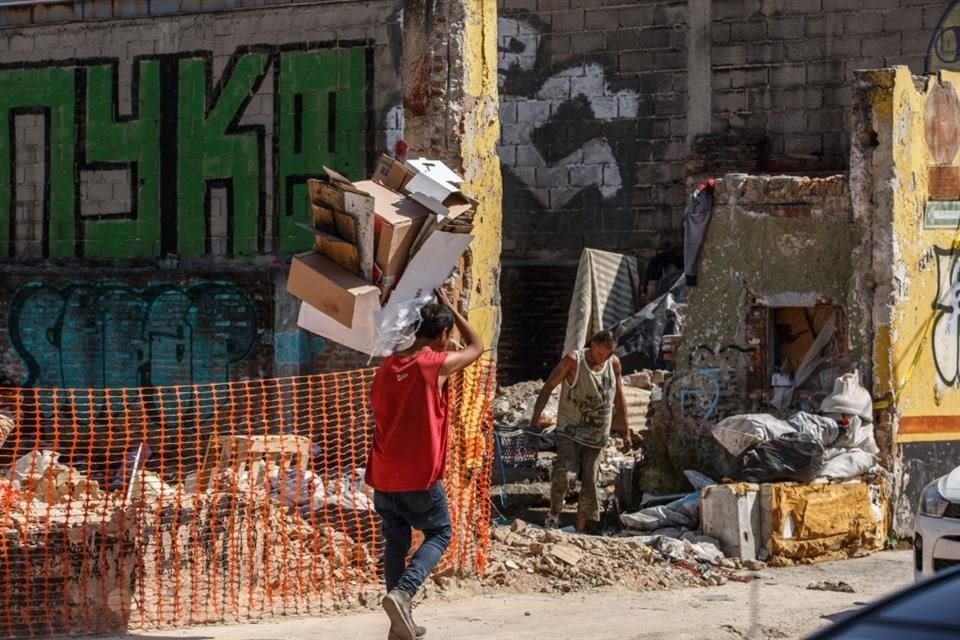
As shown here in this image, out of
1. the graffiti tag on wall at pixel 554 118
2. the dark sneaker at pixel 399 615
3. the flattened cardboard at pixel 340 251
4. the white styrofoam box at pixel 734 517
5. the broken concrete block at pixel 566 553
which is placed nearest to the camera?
the dark sneaker at pixel 399 615

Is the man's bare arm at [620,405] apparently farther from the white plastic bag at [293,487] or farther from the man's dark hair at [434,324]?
the man's dark hair at [434,324]

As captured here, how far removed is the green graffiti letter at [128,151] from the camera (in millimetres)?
21938

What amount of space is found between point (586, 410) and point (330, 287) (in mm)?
4823

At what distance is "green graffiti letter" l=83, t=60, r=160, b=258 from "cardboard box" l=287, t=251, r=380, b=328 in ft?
44.6

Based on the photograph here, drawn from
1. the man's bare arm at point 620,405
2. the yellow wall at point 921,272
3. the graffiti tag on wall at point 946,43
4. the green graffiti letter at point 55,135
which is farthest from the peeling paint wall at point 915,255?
the green graffiti letter at point 55,135

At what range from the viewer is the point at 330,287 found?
8594 millimetres

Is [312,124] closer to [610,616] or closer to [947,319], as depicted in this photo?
[947,319]

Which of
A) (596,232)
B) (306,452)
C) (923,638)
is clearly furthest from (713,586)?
(596,232)

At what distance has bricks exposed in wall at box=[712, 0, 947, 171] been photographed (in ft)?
59.5

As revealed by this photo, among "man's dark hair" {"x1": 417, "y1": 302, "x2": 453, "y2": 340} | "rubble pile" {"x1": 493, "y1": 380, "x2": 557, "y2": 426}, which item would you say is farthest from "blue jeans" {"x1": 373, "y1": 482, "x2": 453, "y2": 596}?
"rubble pile" {"x1": 493, "y1": 380, "x2": 557, "y2": 426}

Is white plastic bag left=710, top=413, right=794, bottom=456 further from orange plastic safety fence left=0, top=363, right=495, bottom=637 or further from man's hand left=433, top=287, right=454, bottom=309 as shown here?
man's hand left=433, top=287, right=454, bottom=309

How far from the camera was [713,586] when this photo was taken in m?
11.2

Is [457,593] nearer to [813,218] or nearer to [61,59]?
[813,218]

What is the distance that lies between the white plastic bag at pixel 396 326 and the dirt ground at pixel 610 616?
155 centimetres
